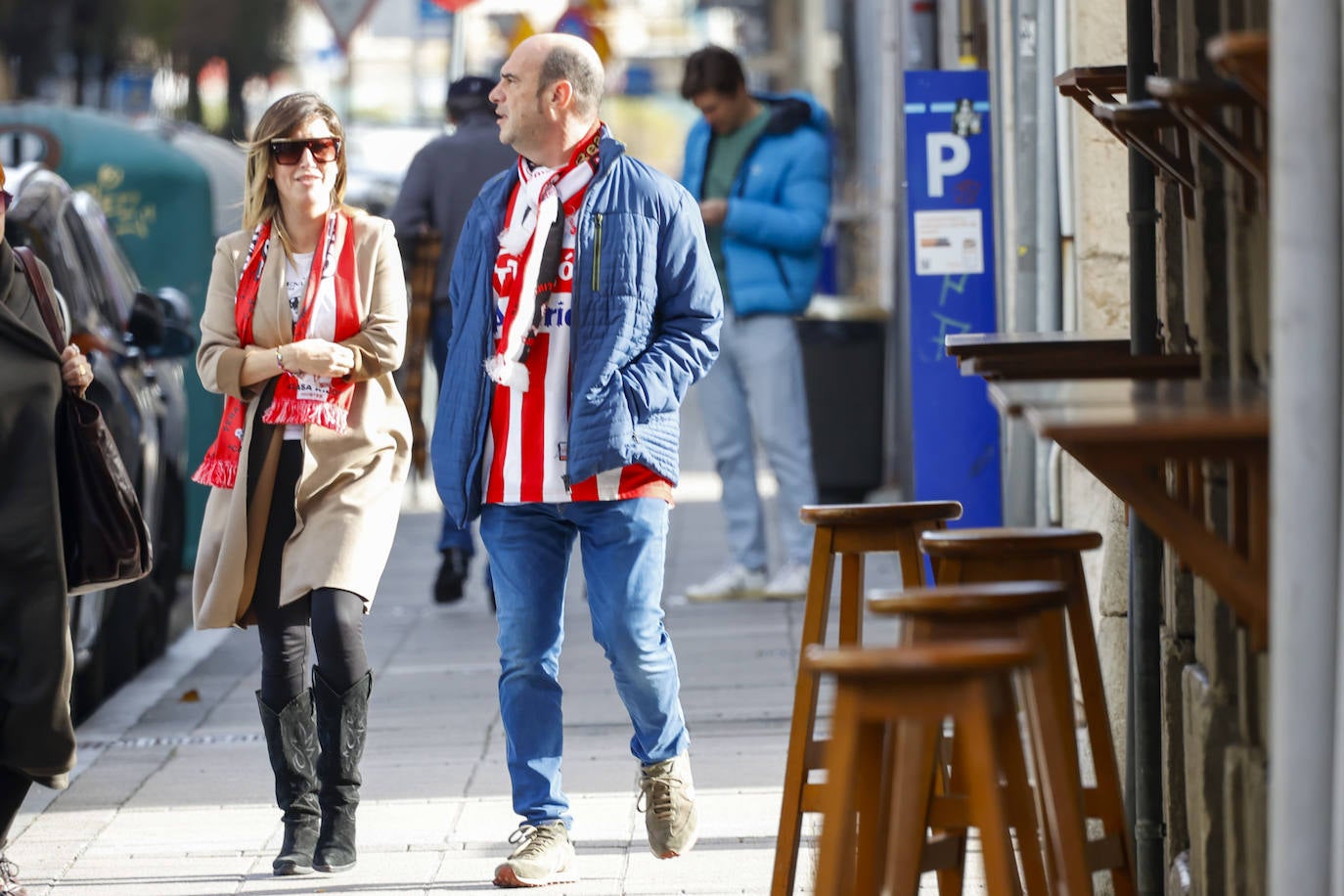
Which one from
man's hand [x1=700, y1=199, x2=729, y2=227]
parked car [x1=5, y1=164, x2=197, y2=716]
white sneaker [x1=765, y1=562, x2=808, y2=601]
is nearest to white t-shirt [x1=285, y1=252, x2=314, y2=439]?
parked car [x1=5, y1=164, x2=197, y2=716]

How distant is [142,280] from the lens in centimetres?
1084

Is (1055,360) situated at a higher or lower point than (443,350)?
higher

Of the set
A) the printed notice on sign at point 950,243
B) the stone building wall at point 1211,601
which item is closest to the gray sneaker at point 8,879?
the stone building wall at point 1211,601

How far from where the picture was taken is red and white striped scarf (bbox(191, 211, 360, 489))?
5566mm

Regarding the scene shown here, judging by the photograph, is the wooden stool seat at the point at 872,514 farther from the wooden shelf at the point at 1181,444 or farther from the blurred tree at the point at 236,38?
the blurred tree at the point at 236,38

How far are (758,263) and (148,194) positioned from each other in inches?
121

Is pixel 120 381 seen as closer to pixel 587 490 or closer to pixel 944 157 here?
pixel 944 157

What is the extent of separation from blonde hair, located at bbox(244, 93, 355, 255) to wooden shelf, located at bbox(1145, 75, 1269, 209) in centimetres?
257

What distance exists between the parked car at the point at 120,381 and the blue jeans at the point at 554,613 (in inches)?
95.8

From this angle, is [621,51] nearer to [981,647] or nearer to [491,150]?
[491,150]

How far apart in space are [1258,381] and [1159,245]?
59.9 inches

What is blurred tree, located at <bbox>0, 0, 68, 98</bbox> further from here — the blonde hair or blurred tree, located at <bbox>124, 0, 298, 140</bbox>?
the blonde hair

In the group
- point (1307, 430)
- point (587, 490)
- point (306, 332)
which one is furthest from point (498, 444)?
point (1307, 430)

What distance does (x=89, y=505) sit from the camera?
17.5 feet
